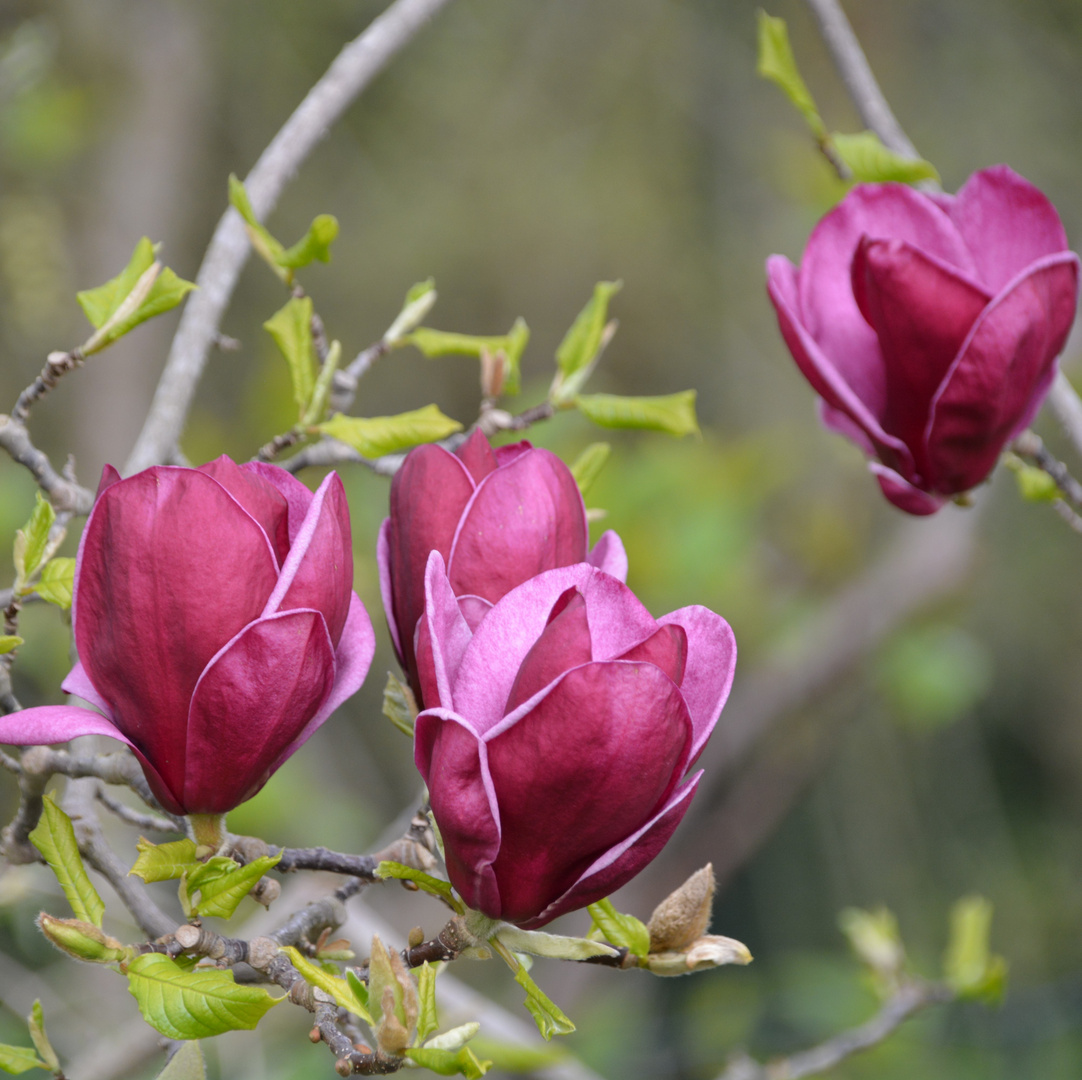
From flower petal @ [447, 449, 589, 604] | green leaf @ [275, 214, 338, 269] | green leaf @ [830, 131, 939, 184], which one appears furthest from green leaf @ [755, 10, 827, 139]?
flower petal @ [447, 449, 589, 604]

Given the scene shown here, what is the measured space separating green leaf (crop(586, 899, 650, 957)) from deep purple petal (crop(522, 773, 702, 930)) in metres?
0.07

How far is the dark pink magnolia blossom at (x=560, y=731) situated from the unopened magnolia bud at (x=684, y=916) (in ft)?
0.22

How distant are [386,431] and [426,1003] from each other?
301mm

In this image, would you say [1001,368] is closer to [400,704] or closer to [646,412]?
Answer: [646,412]

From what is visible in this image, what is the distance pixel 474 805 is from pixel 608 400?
14.4 inches

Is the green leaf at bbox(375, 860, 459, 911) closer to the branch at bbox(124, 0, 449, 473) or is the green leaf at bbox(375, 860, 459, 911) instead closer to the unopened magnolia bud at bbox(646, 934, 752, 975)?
the unopened magnolia bud at bbox(646, 934, 752, 975)

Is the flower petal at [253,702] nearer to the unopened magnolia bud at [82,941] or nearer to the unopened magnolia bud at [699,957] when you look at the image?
the unopened magnolia bud at [82,941]

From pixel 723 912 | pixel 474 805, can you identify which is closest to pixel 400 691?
pixel 474 805

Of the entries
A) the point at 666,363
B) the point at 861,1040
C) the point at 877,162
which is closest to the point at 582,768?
the point at 877,162

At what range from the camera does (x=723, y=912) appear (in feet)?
11.5

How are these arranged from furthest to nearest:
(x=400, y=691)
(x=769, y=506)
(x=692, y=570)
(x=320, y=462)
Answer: (x=769, y=506)
(x=692, y=570)
(x=320, y=462)
(x=400, y=691)

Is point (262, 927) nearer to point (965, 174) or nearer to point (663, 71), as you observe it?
point (965, 174)

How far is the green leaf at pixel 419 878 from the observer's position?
0.40 meters

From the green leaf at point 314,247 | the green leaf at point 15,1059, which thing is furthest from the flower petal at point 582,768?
the green leaf at point 314,247
